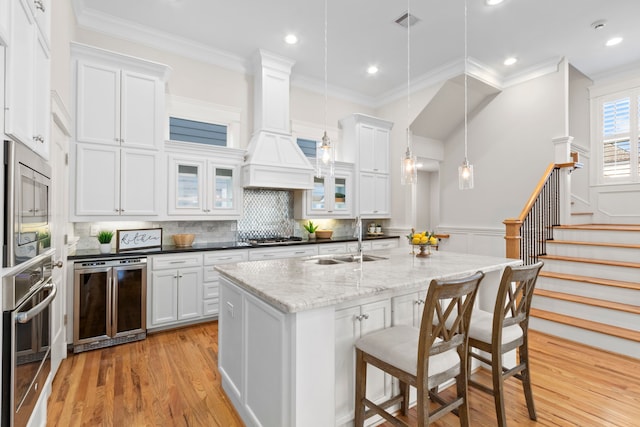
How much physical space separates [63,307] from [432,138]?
20.4 ft

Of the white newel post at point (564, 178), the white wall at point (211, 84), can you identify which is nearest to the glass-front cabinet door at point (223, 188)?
the white wall at point (211, 84)

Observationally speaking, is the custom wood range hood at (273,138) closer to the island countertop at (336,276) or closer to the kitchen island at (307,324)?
the island countertop at (336,276)

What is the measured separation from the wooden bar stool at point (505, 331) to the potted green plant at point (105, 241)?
142 inches

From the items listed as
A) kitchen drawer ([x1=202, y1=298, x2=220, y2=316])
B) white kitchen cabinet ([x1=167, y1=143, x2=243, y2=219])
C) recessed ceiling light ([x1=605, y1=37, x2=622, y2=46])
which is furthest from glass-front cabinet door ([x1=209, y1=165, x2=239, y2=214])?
recessed ceiling light ([x1=605, y1=37, x2=622, y2=46])

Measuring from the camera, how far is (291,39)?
4.15 meters

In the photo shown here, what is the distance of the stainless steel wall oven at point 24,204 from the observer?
1321 mm

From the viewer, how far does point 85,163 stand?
3.31 meters

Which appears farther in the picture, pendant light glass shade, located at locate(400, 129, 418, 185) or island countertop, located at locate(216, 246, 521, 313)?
pendant light glass shade, located at locate(400, 129, 418, 185)

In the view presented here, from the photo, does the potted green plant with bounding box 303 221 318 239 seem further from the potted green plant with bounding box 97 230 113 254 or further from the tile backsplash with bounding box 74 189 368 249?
the potted green plant with bounding box 97 230 113 254

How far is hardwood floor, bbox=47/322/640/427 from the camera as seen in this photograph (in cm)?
210

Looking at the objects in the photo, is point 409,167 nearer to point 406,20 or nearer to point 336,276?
point 336,276

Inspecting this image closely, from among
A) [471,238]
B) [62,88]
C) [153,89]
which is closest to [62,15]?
[62,88]

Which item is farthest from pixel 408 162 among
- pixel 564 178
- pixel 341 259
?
pixel 564 178

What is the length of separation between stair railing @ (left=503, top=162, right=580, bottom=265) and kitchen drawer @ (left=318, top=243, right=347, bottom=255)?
7.65ft
